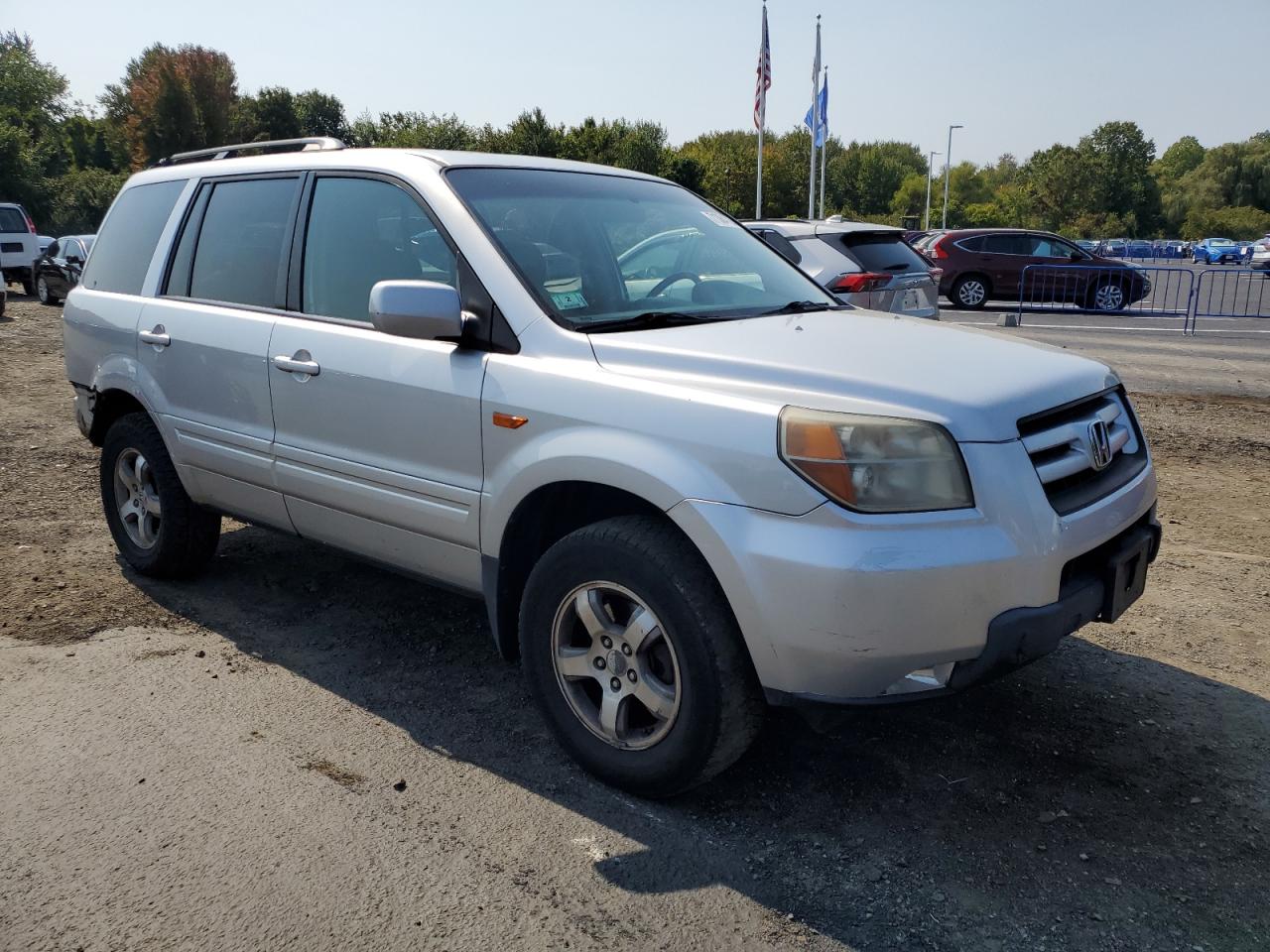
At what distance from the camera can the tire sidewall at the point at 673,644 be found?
2.83 meters

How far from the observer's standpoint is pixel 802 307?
12.8 ft

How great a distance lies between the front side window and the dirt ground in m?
1.42

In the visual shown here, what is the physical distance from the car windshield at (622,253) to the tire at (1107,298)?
1867cm

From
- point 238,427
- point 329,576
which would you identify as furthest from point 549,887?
point 329,576

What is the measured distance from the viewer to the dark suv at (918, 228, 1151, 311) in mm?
20891

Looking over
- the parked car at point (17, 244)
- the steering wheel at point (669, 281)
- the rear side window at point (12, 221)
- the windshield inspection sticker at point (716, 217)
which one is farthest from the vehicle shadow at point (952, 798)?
the rear side window at point (12, 221)

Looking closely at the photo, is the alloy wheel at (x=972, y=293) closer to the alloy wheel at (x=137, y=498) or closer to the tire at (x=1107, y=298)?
the tire at (x=1107, y=298)

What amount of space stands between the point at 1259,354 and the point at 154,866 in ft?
48.0

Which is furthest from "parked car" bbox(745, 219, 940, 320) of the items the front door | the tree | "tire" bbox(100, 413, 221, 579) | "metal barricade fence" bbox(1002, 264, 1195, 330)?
the tree

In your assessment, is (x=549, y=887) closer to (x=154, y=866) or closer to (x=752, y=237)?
(x=154, y=866)

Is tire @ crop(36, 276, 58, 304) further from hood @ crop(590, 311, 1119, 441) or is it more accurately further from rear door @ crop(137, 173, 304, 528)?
hood @ crop(590, 311, 1119, 441)

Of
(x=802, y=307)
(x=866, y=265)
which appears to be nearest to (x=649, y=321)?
(x=802, y=307)

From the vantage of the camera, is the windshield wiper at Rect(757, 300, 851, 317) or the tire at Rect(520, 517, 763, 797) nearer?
the tire at Rect(520, 517, 763, 797)

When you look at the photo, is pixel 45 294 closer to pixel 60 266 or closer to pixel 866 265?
pixel 60 266
